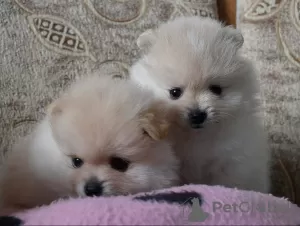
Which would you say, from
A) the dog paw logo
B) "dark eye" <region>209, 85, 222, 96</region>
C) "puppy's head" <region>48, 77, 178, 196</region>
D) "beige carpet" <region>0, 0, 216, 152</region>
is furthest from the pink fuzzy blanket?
"beige carpet" <region>0, 0, 216, 152</region>

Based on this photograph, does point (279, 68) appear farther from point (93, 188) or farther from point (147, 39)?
point (93, 188)

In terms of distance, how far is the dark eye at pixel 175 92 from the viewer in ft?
4.93

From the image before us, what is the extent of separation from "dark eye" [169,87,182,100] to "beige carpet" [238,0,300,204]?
1.97 feet

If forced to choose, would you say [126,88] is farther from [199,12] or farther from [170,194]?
[199,12]

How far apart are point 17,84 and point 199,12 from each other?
747mm

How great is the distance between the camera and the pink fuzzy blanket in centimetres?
102

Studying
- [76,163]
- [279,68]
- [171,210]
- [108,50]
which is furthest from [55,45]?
[171,210]

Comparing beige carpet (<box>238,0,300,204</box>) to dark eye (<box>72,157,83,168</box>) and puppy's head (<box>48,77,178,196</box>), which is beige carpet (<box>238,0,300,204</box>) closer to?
puppy's head (<box>48,77,178,196</box>)

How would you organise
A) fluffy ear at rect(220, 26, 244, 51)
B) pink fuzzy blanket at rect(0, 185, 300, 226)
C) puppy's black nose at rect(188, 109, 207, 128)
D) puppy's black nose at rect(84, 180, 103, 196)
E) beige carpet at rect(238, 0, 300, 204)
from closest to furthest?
pink fuzzy blanket at rect(0, 185, 300, 226) → puppy's black nose at rect(84, 180, 103, 196) → puppy's black nose at rect(188, 109, 207, 128) → fluffy ear at rect(220, 26, 244, 51) → beige carpet at rect(238, 0, 300, 204)

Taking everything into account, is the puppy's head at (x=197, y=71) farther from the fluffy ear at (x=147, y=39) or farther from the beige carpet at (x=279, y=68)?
the beige carpet at (x=279, y=68)

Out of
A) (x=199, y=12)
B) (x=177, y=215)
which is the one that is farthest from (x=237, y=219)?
(x=199, y=12)

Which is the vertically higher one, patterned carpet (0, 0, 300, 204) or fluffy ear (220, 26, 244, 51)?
fluffy ear (220, 26, 244, 51)

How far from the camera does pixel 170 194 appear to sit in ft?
3.70

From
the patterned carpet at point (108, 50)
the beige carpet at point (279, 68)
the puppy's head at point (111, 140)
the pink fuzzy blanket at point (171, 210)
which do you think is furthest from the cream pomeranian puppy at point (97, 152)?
the beige carpet at point (279, 68)
